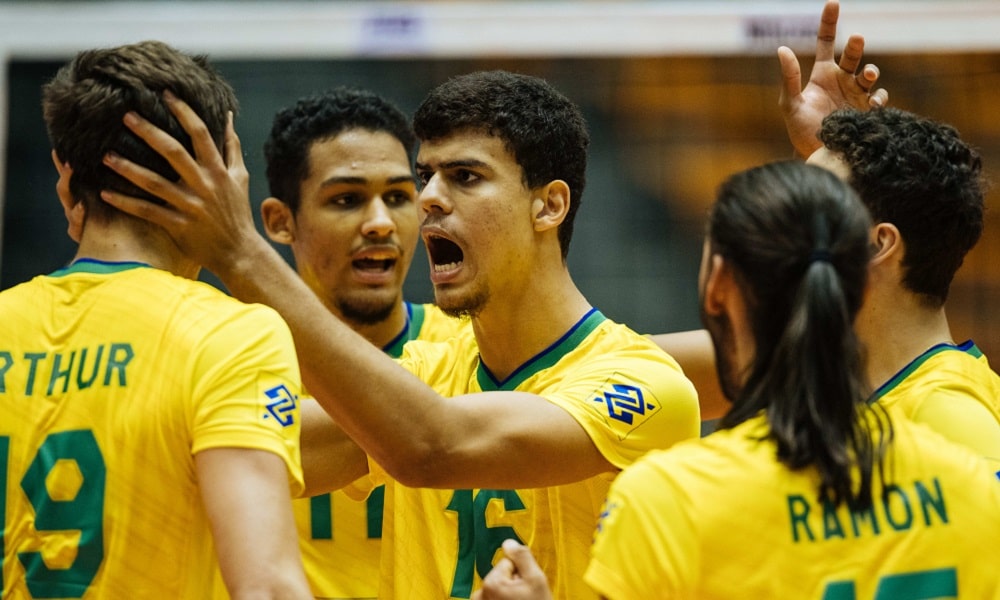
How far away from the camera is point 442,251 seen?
14.4ft

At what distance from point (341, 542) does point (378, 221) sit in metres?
1.43

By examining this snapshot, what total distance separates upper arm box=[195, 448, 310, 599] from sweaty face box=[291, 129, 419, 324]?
9.12 ft

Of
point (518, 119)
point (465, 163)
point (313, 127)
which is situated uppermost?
point (313, 127)

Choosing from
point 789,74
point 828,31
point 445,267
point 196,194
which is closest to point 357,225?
point 445,267

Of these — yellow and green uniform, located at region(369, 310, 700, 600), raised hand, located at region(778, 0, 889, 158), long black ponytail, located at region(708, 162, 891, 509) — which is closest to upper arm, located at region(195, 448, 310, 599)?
long black ponytail, located at region(708, 162, 891, 509)

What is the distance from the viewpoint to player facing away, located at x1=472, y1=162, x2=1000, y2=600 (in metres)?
2.46

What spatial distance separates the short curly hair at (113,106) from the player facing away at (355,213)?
2400mm

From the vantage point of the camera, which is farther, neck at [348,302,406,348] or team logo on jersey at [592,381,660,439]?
neck at [348,302,406,348]

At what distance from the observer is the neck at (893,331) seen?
380 centimetres

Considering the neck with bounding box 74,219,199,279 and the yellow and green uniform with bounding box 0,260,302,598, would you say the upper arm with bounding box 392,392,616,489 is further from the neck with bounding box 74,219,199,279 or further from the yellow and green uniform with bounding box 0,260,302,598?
the neck with bounding box 74,219,199,279

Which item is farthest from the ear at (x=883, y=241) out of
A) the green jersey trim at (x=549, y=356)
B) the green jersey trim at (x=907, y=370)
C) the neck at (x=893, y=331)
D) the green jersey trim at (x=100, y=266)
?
the green jersey trim at (x=100, y=266)

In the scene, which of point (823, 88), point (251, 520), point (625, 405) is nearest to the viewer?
point (251, 520)

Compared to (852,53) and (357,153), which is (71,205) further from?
(852,53)

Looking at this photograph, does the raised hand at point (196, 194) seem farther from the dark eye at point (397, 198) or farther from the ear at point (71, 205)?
the dark eye at point (397, 198)
